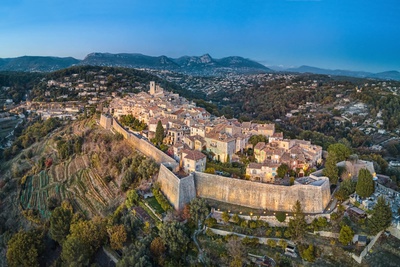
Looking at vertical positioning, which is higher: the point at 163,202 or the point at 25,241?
the point at 163,202

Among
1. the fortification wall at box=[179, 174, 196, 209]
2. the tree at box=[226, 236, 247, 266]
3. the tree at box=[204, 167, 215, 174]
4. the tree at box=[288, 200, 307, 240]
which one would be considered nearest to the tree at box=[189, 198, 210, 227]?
the fortification wall at box=[179, 174, 196, 209]

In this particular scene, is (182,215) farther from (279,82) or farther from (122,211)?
(279,82)

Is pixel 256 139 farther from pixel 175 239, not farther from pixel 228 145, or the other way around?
pixel 175 239

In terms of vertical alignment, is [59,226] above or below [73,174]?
below

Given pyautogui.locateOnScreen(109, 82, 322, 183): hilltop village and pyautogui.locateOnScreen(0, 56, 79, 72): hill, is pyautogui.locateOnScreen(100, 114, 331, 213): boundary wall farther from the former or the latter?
pyautogui.locateOnScreen(0, 56, 79, 72): hill

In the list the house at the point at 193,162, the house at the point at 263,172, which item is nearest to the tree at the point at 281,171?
the house at the point at 263,172

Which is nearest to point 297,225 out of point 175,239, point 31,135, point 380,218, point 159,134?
point 380,218

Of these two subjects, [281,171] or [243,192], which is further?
[281,171]

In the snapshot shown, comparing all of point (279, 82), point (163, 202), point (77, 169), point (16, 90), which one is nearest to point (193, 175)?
point (163, 202)
